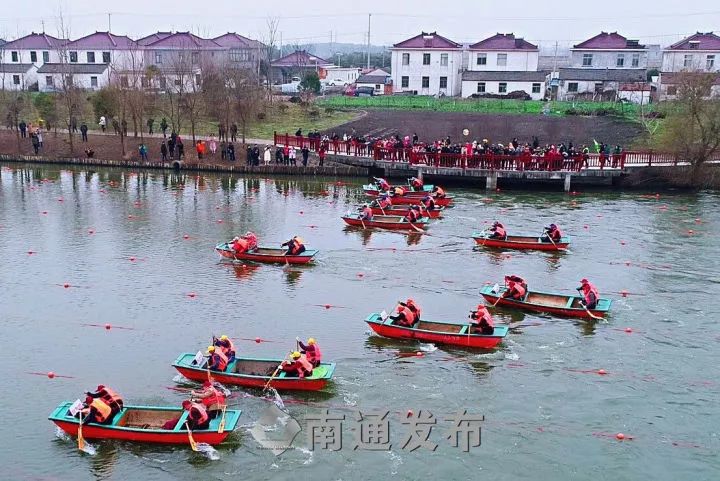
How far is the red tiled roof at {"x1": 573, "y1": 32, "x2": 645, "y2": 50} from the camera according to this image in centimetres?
7825

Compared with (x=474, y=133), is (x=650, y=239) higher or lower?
lower

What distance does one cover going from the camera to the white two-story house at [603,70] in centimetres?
7275

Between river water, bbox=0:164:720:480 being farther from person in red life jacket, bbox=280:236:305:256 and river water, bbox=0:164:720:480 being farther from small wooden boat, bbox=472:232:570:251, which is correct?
person in red life jacket, bbox=280:236:305:256

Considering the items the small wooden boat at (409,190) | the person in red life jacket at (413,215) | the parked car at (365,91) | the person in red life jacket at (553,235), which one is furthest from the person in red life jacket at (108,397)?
the parked car at (365,91)

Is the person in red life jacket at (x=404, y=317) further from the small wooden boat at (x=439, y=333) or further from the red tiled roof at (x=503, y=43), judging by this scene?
the red tiled roof at (x=503, y=43)

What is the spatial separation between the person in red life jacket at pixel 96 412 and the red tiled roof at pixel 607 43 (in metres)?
71.4

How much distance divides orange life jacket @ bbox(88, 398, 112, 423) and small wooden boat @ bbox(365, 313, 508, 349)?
8.23 meters

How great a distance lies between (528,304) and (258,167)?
28215 millimetres

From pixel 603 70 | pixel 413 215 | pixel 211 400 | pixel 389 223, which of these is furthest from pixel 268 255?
pixel 603 70

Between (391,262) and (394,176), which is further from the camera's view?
(394,176)

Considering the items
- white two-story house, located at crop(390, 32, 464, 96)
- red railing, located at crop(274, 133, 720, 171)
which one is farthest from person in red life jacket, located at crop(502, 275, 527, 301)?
white two-story house, located at crop(390, 32, 464, 96)

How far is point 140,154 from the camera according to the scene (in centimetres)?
5169

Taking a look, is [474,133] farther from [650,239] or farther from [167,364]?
[167,364]

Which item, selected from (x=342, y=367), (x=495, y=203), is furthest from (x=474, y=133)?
(x=342, y=367)
